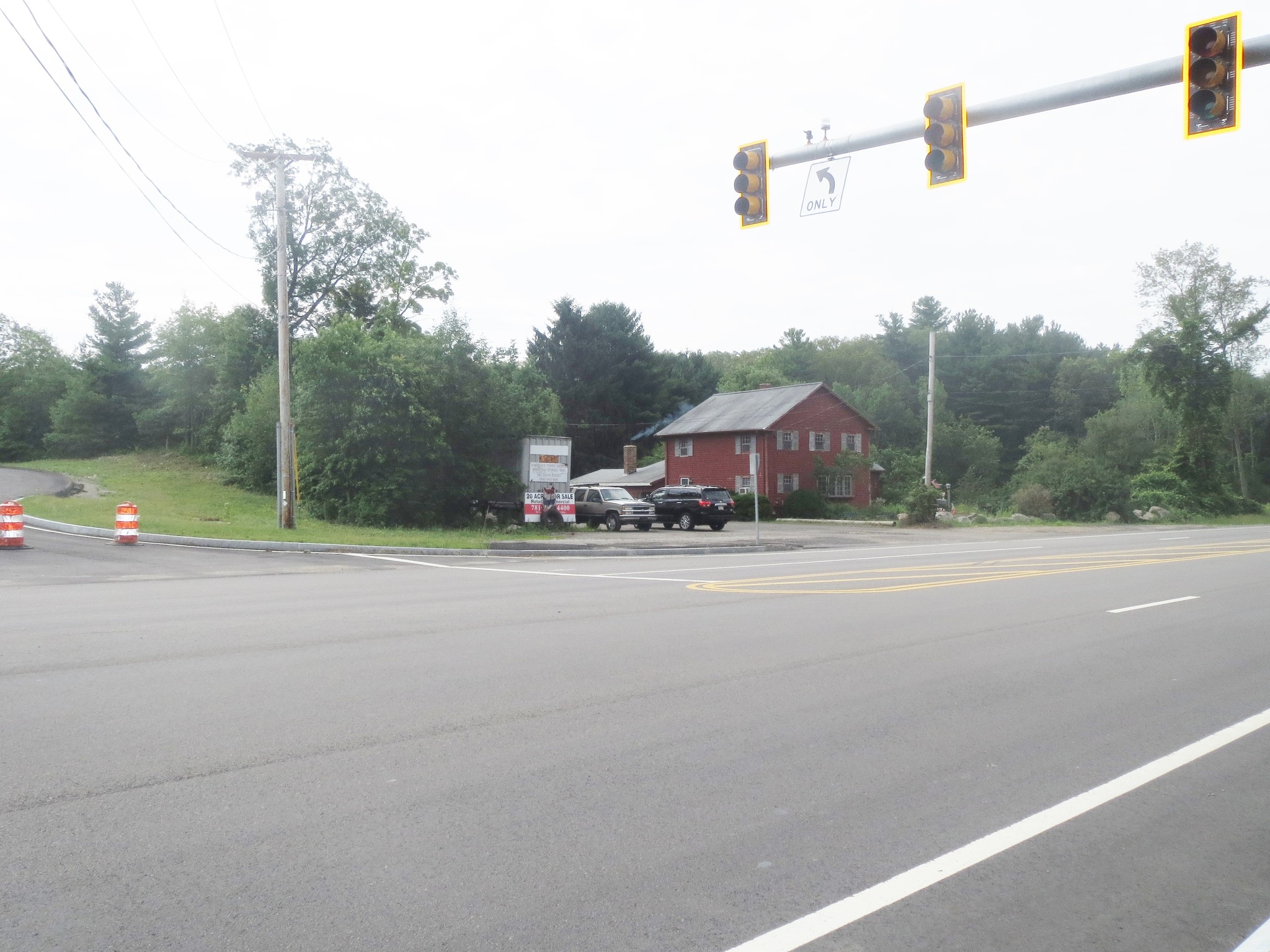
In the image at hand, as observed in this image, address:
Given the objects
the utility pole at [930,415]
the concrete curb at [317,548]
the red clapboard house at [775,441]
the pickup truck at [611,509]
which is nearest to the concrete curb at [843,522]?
the utility pole at [930,415]

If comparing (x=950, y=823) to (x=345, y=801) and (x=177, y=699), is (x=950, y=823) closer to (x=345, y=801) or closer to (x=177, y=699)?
(x=345, y=801)

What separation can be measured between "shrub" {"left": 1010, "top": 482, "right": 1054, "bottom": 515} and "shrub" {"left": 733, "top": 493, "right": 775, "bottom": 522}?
1266 cm

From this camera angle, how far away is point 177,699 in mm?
7156

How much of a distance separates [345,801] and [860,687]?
14.1 ft

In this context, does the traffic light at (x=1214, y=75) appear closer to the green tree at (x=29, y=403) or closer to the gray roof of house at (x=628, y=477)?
the gray roof of house at (x=628, y=477)

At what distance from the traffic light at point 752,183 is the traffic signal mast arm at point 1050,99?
0.36 m

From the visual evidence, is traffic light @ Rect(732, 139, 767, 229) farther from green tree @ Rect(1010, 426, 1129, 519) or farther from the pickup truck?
green tree @ Rect(1010, 426, 1129, 519)

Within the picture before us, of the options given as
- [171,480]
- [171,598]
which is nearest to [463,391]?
[171,480]

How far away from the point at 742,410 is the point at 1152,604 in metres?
47.2

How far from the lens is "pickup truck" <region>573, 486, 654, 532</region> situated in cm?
3881

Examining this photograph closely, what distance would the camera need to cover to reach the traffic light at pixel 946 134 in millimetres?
11742

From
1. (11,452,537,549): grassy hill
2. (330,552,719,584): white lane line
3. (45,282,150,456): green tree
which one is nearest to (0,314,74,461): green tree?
(45,282,150,456): green tree

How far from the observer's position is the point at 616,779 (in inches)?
214

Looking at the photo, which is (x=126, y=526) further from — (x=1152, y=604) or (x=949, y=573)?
(x=1152, y=604)
